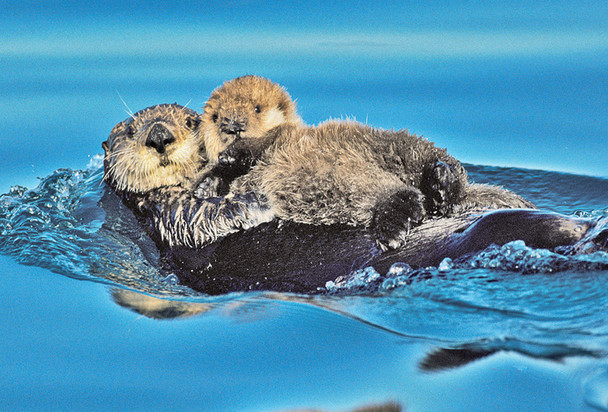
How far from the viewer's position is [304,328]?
2.89m

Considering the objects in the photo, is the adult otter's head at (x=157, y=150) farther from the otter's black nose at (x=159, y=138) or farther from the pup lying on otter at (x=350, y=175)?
the pup lying on otter at (x=350, y=175)

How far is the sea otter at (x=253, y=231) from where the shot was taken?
9.82 ft

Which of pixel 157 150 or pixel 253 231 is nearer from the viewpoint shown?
pixel 253 231

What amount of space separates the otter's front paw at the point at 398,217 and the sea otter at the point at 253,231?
0.15 feet

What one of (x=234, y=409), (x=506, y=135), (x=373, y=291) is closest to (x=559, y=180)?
(x=506, y=135)

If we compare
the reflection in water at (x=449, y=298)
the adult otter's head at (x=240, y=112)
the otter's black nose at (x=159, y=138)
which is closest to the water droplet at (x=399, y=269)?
the reflection in water at (x=449, y=298)

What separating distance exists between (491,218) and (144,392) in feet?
5.51

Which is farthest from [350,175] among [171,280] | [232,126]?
[171,280]

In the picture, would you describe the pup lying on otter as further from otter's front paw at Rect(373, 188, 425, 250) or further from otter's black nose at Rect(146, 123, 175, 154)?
otter's black nose at Rect(146, 123, 175, 154)

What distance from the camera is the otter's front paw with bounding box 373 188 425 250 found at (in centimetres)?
308

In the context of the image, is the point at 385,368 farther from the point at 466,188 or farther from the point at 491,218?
the point at 466,188

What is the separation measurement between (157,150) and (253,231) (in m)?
0.81

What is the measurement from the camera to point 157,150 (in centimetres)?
381

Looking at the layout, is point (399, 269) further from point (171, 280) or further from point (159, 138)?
point (159, 138)
